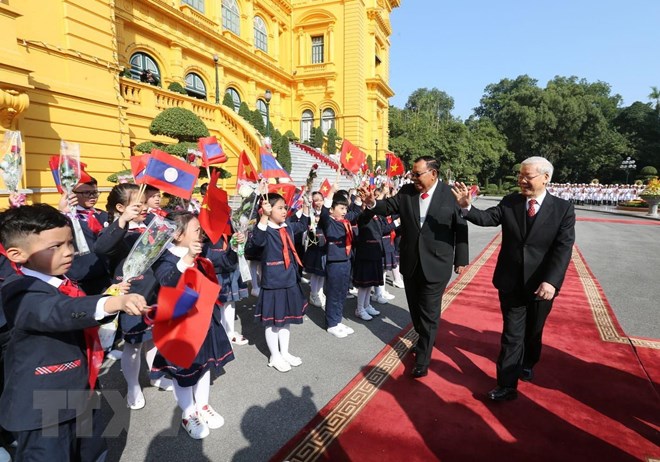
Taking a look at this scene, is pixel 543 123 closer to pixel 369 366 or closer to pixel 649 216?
pixel 649 216

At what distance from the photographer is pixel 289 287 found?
155 inches

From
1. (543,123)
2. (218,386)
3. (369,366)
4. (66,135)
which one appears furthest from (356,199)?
(543,123)

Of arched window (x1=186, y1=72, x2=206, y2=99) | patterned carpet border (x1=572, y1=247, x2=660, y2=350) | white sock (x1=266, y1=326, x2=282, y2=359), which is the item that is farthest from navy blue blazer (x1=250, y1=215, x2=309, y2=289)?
arched window (x1=186, y1=72, x2=206, y2=99)

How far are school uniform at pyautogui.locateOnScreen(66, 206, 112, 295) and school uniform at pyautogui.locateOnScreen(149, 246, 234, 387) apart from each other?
0.74m

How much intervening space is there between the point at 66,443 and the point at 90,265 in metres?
1.72

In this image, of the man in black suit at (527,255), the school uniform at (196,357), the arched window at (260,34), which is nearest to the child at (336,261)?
the man in black suit at (527,255)

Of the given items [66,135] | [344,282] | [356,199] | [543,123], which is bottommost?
[344,282]

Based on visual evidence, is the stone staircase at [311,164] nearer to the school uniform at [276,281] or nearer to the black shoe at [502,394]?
the school uniform at [276,281]

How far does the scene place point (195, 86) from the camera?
60.5 feet

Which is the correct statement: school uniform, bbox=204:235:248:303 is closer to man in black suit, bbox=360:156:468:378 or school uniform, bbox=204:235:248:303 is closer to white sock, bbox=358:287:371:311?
man in black suit, bbox=360:156:468:378

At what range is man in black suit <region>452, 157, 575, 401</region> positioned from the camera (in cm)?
320

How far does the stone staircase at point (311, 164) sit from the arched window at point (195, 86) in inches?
210

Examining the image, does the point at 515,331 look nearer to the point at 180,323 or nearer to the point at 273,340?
the point at 273,340

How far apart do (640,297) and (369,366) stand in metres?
5.43
